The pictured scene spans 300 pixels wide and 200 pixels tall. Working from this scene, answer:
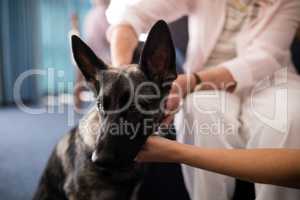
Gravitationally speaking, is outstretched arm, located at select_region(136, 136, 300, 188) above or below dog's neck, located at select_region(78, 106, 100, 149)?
below

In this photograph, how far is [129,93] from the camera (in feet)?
2.33

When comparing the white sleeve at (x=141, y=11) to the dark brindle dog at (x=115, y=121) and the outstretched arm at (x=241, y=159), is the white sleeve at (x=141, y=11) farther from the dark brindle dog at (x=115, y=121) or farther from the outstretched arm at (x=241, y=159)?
the outstretched arm at (x=241, y=159)

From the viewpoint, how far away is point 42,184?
1.06m

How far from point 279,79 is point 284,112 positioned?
0.25m

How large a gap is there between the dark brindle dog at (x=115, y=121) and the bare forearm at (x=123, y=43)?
210mm

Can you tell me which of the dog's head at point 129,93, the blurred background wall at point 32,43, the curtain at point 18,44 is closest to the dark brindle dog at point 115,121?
the dog's head at point 129,93

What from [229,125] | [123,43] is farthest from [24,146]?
[229,125]

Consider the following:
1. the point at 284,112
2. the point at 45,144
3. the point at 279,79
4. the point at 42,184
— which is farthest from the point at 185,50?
the point at 45,144

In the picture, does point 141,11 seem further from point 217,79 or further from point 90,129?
point 90,129

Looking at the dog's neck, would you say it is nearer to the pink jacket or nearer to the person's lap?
the person's lap

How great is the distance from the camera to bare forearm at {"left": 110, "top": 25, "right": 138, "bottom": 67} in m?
1.02

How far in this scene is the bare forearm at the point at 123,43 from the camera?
3.36 ft

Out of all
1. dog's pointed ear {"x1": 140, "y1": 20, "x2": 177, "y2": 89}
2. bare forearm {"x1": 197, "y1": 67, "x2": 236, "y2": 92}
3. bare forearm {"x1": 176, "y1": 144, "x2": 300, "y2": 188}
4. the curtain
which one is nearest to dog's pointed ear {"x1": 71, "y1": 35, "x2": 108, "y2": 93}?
dog's pointed ear {"x1": 140, "y1": 20, "x2": 177, "y2": 89}

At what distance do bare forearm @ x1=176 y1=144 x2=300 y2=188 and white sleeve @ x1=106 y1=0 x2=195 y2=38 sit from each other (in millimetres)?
516
